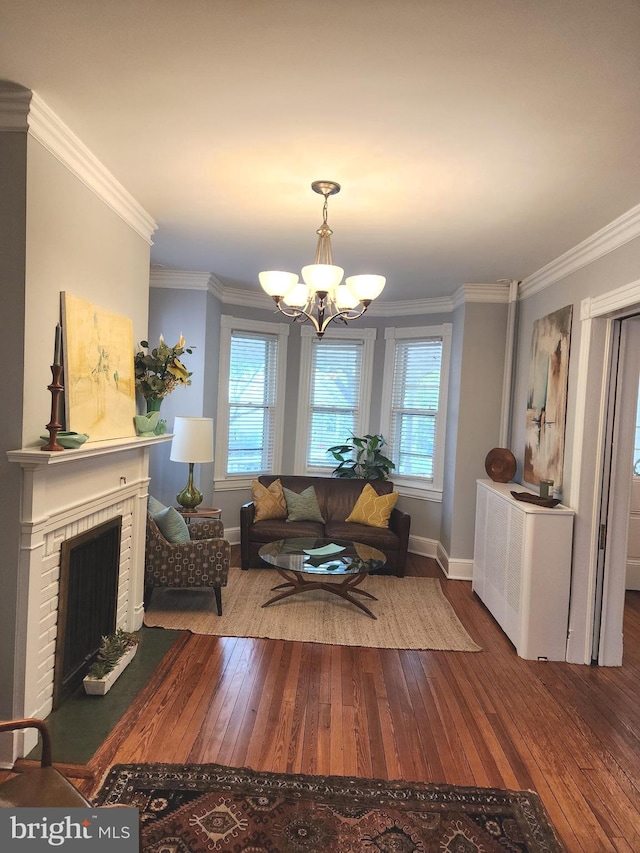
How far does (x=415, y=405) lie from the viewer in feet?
21.4

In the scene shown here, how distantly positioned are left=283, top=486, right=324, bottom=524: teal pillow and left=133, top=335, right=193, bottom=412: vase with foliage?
2.42 metres

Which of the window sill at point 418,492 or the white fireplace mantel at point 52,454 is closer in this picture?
the white fireplace mantel at point 52,454

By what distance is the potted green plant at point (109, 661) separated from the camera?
305 centimetres

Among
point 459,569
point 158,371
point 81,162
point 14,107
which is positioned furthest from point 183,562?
point 14,107

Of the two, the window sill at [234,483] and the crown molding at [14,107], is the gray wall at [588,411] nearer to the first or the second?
the crown molding at [14,107]

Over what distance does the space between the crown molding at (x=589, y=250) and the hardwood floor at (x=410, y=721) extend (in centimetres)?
269

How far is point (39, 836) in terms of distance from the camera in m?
1.46

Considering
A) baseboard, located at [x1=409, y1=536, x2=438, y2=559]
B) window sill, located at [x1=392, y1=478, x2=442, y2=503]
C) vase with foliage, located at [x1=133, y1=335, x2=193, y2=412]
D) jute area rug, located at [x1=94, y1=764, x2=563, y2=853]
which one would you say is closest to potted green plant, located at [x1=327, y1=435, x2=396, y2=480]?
window sill, located at [x1=392, y1=478, x2=442, y2=503]

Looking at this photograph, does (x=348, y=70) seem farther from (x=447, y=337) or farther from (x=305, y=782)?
(x=447, y=337)

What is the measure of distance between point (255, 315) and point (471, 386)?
2.52 metres

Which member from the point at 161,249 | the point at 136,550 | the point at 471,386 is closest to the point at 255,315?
the point at 161,249

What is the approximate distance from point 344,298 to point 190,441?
2326 mm

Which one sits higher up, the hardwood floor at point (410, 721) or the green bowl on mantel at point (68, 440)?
the green bowl on mantel at point (68, 440)

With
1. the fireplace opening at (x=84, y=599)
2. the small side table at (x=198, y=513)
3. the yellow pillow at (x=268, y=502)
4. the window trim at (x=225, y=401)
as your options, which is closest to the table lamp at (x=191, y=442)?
the small side table at (x=198, y=513)
